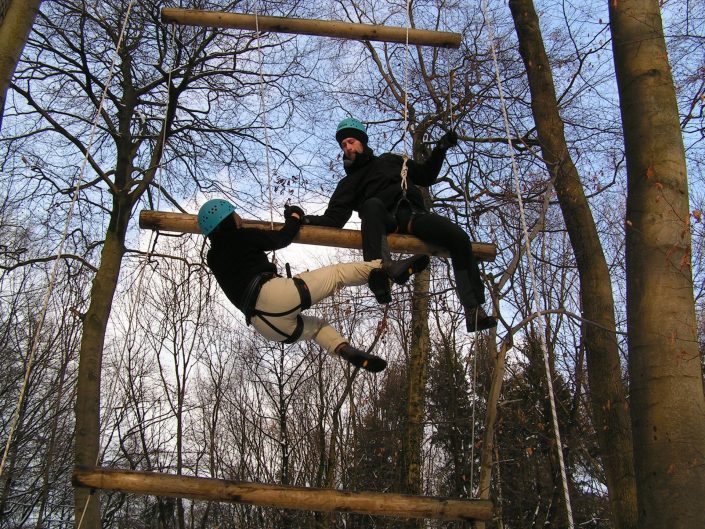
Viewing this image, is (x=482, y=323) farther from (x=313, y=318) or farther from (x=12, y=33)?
(x=12, y=33)

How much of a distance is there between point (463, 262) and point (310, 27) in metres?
2.58

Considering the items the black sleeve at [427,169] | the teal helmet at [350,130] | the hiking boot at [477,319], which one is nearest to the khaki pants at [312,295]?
the hiking boot at [477,319]

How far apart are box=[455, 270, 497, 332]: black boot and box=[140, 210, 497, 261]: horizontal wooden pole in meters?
0.21

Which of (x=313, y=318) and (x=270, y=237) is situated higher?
(x=270, y=237)

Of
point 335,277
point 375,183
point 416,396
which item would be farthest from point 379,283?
point 416,396

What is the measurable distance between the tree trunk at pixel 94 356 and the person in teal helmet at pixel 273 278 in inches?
212

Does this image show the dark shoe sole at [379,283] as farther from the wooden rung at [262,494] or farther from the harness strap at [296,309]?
the wooden rung at [262,494]

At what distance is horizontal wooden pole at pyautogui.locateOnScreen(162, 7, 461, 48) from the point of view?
5.29 metres

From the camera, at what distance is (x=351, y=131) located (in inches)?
184

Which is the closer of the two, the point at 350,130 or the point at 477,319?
the point at 477,319

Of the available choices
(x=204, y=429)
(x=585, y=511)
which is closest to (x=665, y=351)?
(x=585, y=511)

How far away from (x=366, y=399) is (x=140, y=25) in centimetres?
1035

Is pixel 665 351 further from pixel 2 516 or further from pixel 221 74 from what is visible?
pixel 2 516

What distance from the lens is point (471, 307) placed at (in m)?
4.20
